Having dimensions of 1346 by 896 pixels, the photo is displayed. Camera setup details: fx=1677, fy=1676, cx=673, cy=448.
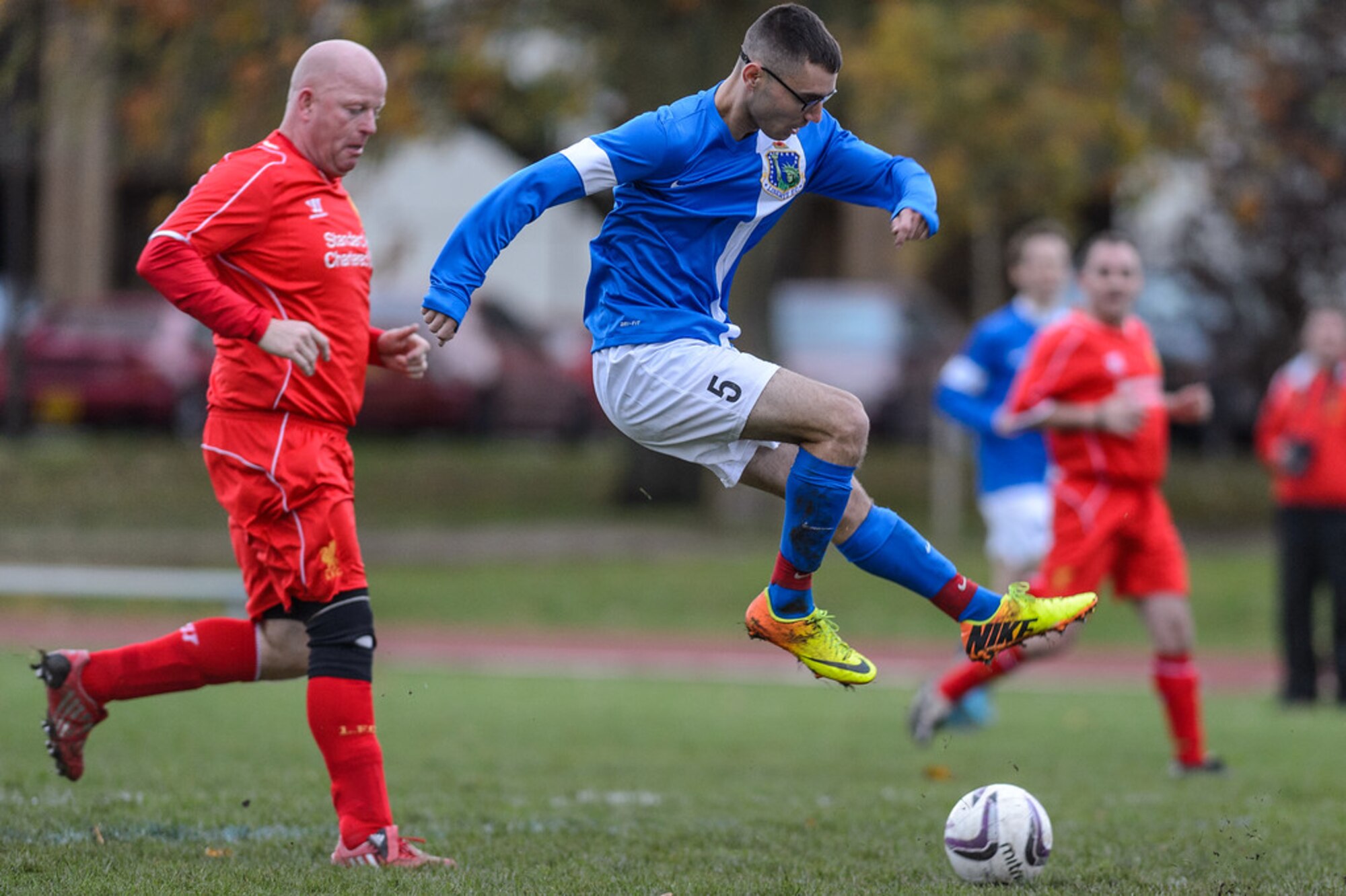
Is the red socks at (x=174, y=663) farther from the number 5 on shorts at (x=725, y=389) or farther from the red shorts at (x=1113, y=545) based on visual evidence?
the red shorts at (x=1113, y=545)

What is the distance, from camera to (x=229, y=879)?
472cm

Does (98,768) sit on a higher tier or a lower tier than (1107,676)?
higher

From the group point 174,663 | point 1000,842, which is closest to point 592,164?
point 174,663

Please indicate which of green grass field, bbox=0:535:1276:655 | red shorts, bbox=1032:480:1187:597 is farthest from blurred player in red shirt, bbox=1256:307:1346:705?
red shorts, bbox=1032:480:1187:597

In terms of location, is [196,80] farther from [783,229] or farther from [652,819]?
[652,819]

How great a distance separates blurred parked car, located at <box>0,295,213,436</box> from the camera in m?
21.7

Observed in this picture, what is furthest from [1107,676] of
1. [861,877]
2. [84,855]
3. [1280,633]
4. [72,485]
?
[72,485]

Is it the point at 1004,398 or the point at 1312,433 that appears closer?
the point at 1004,398

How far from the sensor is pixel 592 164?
4.97 m

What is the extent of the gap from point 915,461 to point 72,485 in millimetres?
11065

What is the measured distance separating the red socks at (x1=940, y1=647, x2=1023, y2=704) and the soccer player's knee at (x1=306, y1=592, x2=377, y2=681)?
157 inches

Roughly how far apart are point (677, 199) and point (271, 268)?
129cm

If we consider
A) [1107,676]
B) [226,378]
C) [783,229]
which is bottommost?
[1107,676]

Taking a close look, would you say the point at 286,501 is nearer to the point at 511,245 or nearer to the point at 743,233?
the point at 743,233
